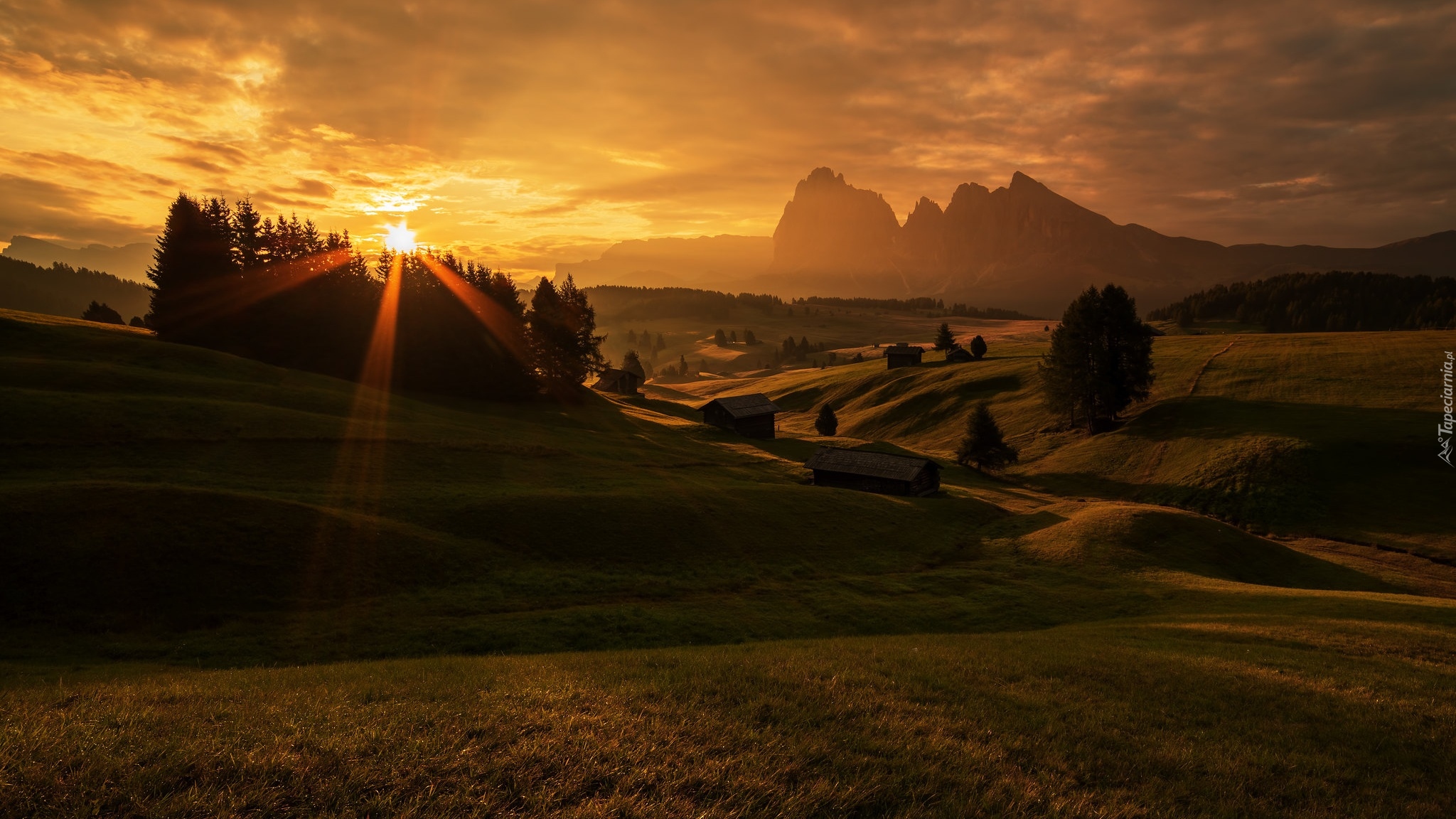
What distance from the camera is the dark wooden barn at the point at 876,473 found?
60.7 metres

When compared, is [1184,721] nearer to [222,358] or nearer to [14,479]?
[14,479]

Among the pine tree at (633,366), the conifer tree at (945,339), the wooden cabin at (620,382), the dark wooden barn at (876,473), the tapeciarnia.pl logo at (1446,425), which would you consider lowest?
the dark wooden barn at (876,473)

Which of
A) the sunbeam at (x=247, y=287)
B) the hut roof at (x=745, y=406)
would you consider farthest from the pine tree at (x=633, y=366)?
the sunbeam at (x=247, y=287)

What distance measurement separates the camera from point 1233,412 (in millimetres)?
80312

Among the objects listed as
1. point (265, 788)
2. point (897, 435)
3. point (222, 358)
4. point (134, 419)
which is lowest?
point (897, 435)

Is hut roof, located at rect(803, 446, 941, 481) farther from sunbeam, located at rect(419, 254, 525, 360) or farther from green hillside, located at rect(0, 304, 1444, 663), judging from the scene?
sunbeam, located at rect(419, 254, 525, 360)

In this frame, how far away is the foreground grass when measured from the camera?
8.05 m

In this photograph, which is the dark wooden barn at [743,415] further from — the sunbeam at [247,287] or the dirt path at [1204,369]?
the dirt path at [1204,369]

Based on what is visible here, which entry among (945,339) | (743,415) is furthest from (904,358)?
(743,415)

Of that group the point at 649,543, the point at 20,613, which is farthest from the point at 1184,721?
the point at 20,613

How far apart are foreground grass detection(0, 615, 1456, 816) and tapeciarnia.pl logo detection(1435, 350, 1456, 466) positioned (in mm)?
70580

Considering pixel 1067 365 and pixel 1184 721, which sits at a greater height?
pixel 1067 365

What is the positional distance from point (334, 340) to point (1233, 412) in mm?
118058

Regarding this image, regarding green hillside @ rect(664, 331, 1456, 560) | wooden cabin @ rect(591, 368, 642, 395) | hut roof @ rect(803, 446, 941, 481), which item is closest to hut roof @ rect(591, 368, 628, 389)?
wooden cabin @ rect(591, 368, 642, 395)
